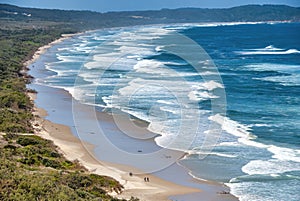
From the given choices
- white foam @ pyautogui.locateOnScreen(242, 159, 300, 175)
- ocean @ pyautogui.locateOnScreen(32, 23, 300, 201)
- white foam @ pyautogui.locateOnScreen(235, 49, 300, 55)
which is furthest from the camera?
white foam @ pyautogui.locateOnScreen(235, 49, 300, 55)

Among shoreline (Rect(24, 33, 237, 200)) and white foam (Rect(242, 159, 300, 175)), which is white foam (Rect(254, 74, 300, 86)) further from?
shoreline (Rect(24, 33, 237, 200))

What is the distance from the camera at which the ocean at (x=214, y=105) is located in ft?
89.6

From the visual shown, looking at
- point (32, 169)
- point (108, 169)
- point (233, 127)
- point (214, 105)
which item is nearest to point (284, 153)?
point (233, 127)

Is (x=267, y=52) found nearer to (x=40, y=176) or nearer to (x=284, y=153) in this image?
(x=284, y=153)

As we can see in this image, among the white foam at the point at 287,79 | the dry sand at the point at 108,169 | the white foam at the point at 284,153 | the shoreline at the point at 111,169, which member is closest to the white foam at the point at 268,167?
the white foam at the point at 284,153

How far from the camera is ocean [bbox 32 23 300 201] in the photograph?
27.3 m

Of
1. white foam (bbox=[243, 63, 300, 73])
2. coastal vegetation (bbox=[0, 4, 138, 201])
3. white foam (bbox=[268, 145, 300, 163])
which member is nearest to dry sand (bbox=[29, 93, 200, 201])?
coastal vegetation (bbox=[0, 4, 138, 201])

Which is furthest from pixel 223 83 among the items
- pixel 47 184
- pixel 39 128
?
pixel 47 184

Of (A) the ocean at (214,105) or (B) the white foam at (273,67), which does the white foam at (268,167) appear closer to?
(A) the ocean at (214,105)

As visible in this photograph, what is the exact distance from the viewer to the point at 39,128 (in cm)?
3572

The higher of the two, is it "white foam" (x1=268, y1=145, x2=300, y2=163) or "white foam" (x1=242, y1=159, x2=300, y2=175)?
"white foam" (x1=268, y1=145, x2=300, y2=163)

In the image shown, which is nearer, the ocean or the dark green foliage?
the dark green foliage

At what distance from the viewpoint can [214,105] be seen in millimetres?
43250

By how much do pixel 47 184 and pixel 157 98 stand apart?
92.9 ft
